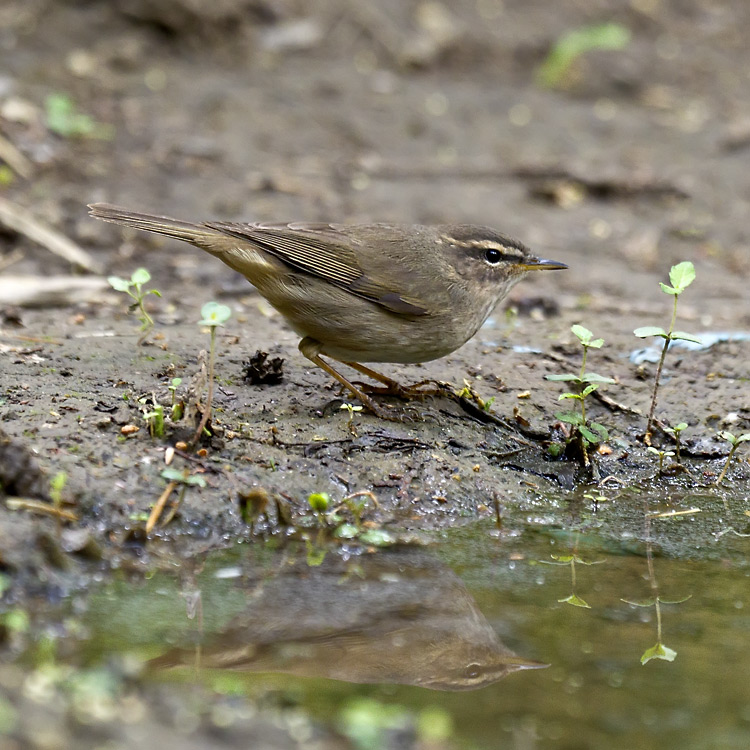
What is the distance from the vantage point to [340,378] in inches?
245

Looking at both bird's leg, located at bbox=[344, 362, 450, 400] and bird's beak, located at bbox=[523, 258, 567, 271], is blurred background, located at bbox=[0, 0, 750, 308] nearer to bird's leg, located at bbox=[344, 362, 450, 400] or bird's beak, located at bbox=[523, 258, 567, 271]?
bird's beak, located at bbox=[523, 258, 567, 271]

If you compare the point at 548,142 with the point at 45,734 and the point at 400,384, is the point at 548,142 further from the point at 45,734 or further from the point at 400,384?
the point at 45,734

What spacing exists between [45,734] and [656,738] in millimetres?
2035

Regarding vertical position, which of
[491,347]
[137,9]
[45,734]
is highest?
[137,9]

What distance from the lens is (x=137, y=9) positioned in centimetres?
1162

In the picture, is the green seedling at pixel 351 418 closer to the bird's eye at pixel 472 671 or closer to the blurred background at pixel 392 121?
the bird's eye at pixel 472 671

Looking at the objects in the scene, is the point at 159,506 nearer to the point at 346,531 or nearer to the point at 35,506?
the point at 35,506

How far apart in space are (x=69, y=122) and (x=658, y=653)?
27.4 feet

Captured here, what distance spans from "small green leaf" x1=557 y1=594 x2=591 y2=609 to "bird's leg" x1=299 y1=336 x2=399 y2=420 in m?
1.81

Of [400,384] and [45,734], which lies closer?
[45,734]

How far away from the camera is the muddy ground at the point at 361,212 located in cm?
547

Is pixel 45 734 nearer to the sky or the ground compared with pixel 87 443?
nearer to the sky

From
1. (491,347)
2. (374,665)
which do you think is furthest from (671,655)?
(491,347)

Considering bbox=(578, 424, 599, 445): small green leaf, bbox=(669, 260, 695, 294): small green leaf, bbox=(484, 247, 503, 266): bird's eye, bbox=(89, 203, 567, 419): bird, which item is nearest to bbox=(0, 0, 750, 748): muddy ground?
bbox=(578, 424, 599, 445): small green leaf
